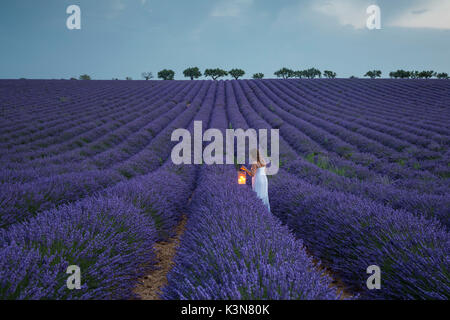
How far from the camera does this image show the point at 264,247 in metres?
1.68

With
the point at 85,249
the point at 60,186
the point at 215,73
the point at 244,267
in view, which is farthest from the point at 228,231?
the point at 215,73

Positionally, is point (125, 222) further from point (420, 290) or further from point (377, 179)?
point (377, 179)

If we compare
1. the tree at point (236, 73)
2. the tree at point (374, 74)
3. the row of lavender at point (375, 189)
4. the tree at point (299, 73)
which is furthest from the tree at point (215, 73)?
the row of lavender at point (375, 189)

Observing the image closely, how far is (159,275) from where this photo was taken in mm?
2533

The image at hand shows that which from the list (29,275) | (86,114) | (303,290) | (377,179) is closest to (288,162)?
(377,179)

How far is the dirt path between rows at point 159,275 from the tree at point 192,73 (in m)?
50.3

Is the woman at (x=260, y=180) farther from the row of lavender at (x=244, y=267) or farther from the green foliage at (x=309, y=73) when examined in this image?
the green foliage at (x=309, y=73)

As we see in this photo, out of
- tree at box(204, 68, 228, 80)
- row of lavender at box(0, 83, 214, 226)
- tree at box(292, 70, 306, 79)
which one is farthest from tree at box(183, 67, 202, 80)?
row of lavender at box(0, 83, 214, 226)

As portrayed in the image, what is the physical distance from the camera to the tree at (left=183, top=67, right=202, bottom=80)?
4953 centimetres

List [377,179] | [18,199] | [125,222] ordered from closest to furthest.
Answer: [125,222] → [18,199] → [377,179]

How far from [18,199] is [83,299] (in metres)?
2.68

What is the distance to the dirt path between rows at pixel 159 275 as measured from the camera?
221cm

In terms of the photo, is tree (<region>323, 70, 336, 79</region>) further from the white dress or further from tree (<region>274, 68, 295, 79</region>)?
the white dress

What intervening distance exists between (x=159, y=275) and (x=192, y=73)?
168ft
